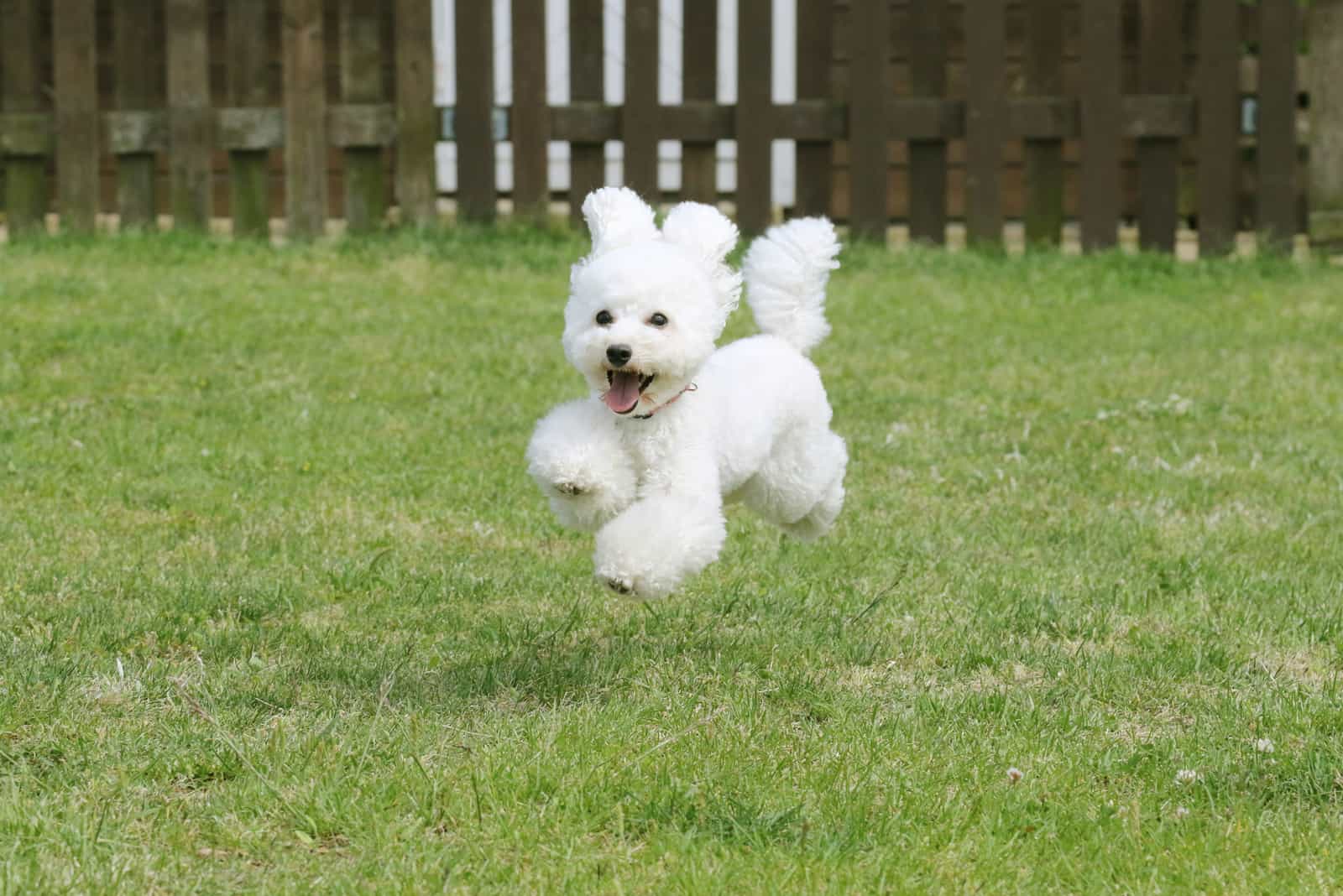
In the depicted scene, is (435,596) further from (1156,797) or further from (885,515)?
(1156,797)

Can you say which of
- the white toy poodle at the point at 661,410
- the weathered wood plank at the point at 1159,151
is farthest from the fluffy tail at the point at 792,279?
the weathered wood plank at the point at 1159,151

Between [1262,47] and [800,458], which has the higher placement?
[1262,47]

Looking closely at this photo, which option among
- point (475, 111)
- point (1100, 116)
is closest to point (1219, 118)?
point (1100, 116)

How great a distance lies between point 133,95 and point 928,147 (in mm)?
4580

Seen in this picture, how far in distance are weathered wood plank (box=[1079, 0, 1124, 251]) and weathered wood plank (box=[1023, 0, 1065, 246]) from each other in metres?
0.17

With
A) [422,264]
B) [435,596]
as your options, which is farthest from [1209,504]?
[422,264]

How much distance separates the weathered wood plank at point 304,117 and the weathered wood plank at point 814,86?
101 inches

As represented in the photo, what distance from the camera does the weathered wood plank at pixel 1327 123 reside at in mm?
10211

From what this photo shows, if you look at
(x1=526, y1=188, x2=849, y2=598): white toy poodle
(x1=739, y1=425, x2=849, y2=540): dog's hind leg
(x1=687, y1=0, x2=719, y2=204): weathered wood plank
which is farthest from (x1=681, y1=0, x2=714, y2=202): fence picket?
(x1=526, y1=188, x2=849, y2=598): white toy poodle

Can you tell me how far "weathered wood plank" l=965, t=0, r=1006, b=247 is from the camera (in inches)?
396

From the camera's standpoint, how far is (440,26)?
43.5 feet

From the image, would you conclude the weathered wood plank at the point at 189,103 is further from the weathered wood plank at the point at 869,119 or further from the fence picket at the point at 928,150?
the fence picket at the point at 928,150

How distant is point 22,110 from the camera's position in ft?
35.9

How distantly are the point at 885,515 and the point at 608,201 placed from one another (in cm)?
207
